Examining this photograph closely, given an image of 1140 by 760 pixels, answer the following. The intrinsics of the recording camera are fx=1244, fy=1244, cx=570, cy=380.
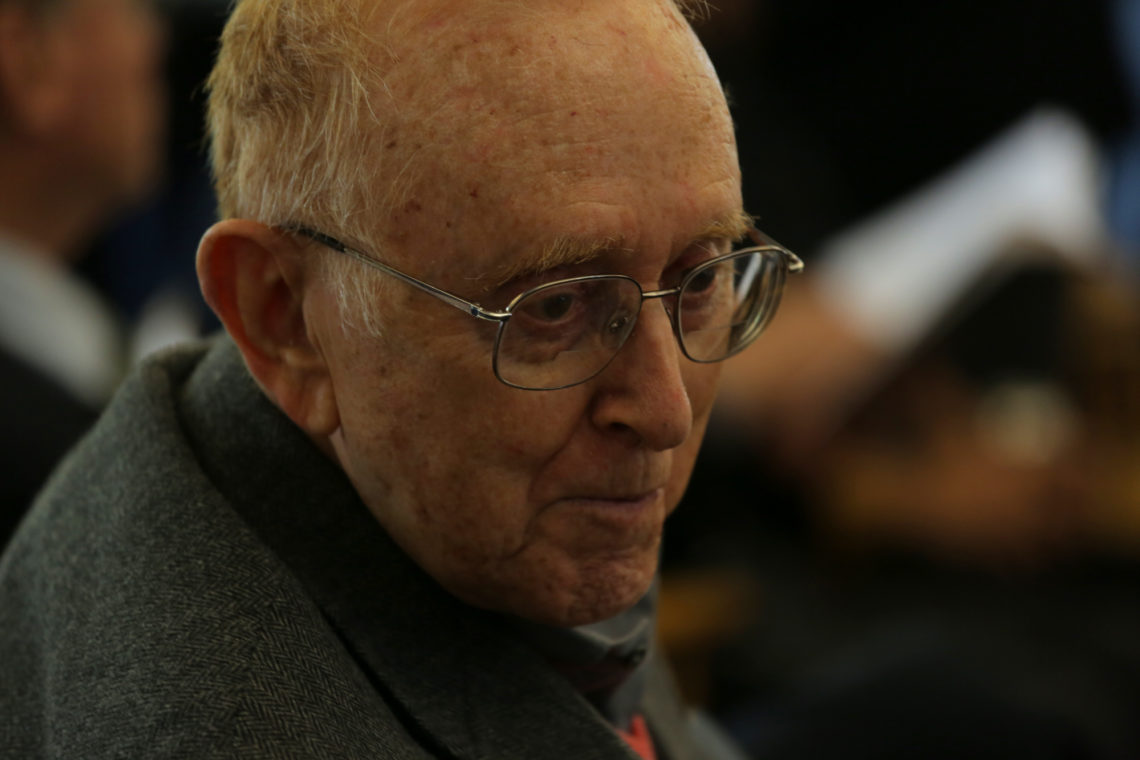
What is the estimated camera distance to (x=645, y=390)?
4.07 ft

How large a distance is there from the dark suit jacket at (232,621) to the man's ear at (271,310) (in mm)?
57

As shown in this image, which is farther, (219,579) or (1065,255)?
(1065,255)

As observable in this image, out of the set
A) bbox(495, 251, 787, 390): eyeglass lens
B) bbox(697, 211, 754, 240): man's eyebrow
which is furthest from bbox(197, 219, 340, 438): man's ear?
bbox(697, 211, 754, 240): man's eyebrow

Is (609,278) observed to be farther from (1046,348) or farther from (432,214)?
(1046,348)

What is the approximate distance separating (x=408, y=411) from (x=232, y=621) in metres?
0.25

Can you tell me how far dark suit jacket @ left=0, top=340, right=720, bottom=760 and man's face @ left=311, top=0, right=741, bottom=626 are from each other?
0.07 metres

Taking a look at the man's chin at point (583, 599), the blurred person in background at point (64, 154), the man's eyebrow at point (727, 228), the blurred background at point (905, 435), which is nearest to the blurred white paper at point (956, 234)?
the blurred background at point (905, 435)

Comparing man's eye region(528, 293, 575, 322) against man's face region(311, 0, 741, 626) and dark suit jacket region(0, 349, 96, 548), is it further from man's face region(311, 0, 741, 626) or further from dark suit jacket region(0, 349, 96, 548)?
dark suit jacket region(0, 349, 96, 548)

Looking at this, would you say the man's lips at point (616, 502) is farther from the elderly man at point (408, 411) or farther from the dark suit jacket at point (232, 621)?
the dark suit jacket at point (232, 621)

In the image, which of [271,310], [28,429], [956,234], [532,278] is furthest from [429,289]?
[956,234]

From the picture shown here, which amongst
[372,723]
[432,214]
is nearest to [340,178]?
[432,214]

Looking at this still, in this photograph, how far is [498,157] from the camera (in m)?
1.15

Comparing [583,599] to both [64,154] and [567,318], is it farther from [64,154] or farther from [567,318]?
[64,154]

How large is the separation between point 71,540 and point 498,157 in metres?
0.62
